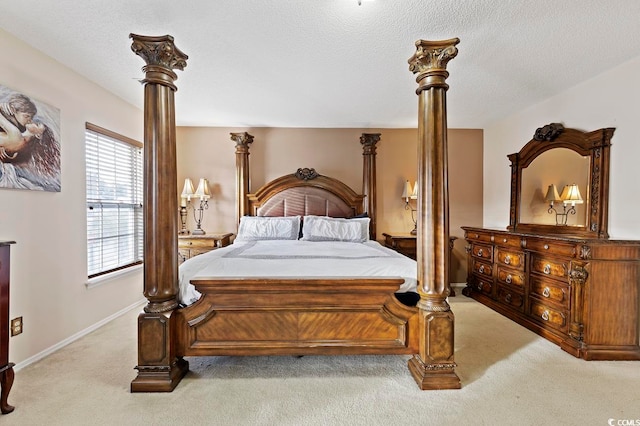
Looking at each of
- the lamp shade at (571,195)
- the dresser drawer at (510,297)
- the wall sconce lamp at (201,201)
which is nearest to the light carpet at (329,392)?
the dresser drawer at (510,297)

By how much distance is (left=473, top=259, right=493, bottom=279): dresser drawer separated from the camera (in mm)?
3865

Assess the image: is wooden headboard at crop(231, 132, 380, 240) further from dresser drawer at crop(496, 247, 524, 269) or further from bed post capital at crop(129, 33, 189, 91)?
bed post capital at crop(129, 33, 189, 91)

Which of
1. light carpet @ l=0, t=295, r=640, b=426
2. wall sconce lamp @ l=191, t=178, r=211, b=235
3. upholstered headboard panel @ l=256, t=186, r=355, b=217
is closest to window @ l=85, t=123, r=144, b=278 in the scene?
wall sconce lamp @ l=191, t=178, r=211, b=235

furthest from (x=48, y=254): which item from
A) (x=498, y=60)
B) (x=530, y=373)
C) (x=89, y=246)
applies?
(x=498, y=60)

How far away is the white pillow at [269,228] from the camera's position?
13.1 ft

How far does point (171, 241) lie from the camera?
2168mm

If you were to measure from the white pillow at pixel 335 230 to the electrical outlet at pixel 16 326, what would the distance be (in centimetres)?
277

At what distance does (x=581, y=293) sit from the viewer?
2594 mm

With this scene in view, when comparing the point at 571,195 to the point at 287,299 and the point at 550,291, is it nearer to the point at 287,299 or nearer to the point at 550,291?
the point at 550,291

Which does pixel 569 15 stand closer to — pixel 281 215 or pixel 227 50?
pixel 227 50

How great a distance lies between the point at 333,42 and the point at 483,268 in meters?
3.38

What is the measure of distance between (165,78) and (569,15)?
2.82 meters

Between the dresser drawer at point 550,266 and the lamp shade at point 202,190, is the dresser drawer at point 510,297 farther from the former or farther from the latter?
the lamp shade at point 202,190

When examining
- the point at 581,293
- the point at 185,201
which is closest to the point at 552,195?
the point at 581,293
